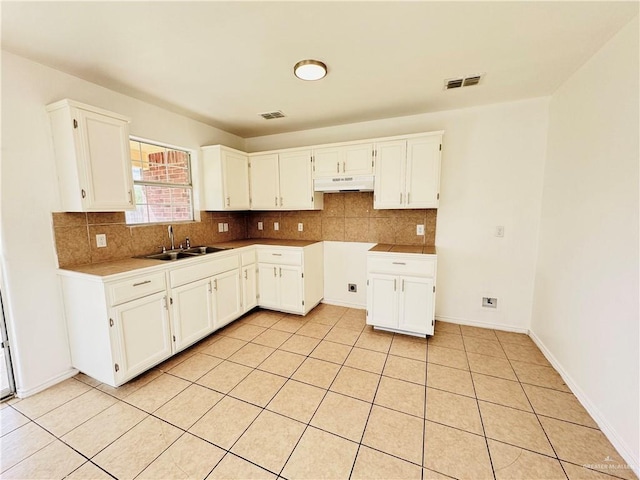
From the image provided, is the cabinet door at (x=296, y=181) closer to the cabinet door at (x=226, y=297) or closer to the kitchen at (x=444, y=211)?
the kitchen at (x=444, y=211)

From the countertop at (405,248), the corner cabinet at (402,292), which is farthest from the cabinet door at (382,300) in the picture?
the countertop at (405,248)

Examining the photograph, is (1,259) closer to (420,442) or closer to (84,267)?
(84,267)

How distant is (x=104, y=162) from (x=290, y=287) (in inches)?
87.1

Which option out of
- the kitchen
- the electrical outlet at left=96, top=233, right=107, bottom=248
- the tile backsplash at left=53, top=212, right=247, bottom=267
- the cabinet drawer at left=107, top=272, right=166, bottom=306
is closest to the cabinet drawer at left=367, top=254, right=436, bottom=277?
the kitchen

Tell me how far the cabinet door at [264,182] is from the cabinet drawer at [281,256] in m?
0.65

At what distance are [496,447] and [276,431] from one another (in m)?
1.32

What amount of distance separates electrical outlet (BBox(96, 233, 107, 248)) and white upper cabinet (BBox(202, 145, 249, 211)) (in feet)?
3.92

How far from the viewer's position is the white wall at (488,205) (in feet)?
9.00

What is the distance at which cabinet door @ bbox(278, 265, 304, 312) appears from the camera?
10.8ft

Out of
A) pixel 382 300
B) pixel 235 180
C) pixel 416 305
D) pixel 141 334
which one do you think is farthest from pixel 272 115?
pixel 416 305

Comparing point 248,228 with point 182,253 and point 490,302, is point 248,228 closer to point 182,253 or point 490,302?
point 182,253

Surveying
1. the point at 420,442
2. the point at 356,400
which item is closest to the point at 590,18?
the point at 420,442

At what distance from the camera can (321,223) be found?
3.74 m

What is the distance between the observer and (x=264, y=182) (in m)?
3.62
